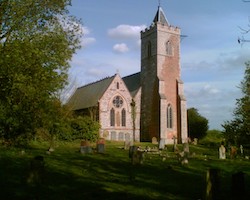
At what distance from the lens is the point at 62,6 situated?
16266mm

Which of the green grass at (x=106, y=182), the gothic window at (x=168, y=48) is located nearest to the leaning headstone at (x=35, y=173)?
the green grass at (x=106, y=182)

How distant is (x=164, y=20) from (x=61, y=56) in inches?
1344

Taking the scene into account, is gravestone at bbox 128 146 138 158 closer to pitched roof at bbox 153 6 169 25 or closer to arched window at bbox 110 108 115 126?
arched window at bbox 110 108 115 126

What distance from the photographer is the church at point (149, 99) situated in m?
41.7

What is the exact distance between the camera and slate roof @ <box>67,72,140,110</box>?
4269cm

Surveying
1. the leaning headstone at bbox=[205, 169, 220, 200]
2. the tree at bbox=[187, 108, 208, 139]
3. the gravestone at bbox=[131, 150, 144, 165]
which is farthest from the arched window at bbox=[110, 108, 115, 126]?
the leaning headstone at bbox=[205, 169, 220, 200]

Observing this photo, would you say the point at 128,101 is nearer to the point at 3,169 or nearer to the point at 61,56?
the point at 61,56

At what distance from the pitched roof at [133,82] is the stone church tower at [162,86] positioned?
117cm

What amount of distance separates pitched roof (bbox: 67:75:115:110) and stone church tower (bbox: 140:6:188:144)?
5.59 meters

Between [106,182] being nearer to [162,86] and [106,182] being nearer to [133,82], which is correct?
[162,86]

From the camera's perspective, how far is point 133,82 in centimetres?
4884

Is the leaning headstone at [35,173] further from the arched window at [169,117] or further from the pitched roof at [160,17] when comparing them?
the pitched roof at [160,17]

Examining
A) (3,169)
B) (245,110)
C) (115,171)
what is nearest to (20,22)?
(3,169)

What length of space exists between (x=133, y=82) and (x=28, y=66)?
119ft
